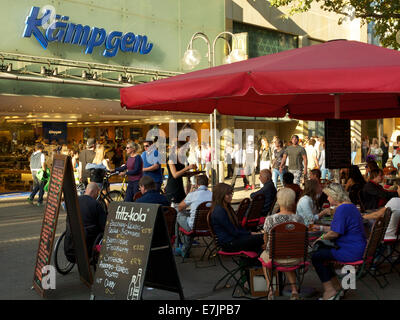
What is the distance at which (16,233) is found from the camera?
10.9 m

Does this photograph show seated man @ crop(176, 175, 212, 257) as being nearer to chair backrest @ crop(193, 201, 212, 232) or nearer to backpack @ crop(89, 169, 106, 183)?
chair backrest @ crop(193, 201, 212, 232)

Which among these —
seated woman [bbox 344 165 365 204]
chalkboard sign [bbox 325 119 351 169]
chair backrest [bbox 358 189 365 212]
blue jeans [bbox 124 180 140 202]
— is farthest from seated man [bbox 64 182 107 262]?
seated woman [bbox 344 165 365 204]

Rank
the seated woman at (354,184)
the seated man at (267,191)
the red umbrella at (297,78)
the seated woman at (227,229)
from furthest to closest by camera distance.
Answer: the seated woman at (354,184) → the seated man at (267,191) → the seated woman at (227,229) → the red umbrella at (297,78)

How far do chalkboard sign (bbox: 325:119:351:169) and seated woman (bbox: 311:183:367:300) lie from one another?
1.76m

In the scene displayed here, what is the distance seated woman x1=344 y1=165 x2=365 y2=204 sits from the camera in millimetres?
9812

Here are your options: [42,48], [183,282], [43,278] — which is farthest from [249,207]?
Result: [42,48]

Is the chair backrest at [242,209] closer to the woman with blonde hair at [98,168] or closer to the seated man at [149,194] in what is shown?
the seated man at [149,194]

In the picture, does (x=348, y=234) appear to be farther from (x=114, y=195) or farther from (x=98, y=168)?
(x=114, y=195)

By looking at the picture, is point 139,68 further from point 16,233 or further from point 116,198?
point 16,233

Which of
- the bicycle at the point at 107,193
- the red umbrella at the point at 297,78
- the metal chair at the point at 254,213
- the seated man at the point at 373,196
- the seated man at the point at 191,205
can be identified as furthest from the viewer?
the bicycle at the point at 107,193

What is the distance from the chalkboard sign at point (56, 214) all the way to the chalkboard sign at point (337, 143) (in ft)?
11.2

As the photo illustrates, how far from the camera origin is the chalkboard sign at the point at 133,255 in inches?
214

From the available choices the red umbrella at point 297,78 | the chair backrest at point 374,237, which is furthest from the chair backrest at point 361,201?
the red umbrella at point 297,78

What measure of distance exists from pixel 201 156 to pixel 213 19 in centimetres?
612
